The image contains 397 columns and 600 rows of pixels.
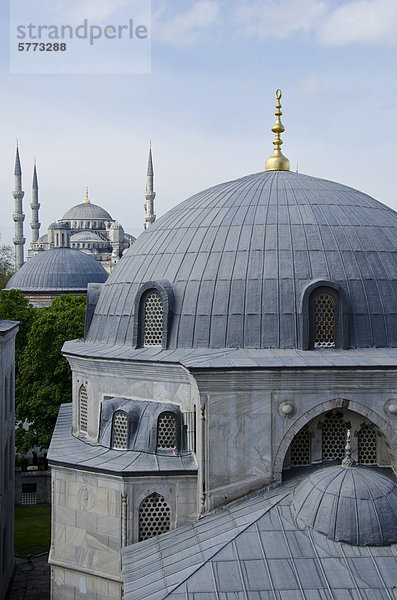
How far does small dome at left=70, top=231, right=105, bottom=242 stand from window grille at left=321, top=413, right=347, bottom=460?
88.0 metres

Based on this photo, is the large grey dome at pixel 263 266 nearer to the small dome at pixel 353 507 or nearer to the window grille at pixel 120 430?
the window grille at pixel 120 430

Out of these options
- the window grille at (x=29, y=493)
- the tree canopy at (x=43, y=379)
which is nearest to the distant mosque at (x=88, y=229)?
the tree canopy at (x=43, y=379)

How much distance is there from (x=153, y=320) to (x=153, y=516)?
4987mm

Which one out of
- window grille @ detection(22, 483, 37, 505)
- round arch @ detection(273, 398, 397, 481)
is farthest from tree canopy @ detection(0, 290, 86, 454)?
round arch @ detection(273, 398, 397, 481)

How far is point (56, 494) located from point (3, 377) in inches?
189

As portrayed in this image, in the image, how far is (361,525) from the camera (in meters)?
13.7

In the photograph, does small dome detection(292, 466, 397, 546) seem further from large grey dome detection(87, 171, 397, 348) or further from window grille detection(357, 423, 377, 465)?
large grey dome detection(87, 171, 397, 348)

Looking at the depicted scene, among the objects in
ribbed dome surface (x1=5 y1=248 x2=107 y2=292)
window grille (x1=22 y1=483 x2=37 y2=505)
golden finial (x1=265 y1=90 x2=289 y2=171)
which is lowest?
window grille (x1=22 y1=483 x2=37 y2=505)

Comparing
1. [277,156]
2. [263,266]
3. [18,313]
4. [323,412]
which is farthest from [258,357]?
[18,313]

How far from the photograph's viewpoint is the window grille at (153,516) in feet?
57.1

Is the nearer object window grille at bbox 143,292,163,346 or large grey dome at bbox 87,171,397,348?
large grey dome at bbox 87,171,397,348

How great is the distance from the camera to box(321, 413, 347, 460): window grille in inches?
683

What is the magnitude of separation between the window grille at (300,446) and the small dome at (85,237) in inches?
3461

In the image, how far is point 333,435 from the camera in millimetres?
17422
